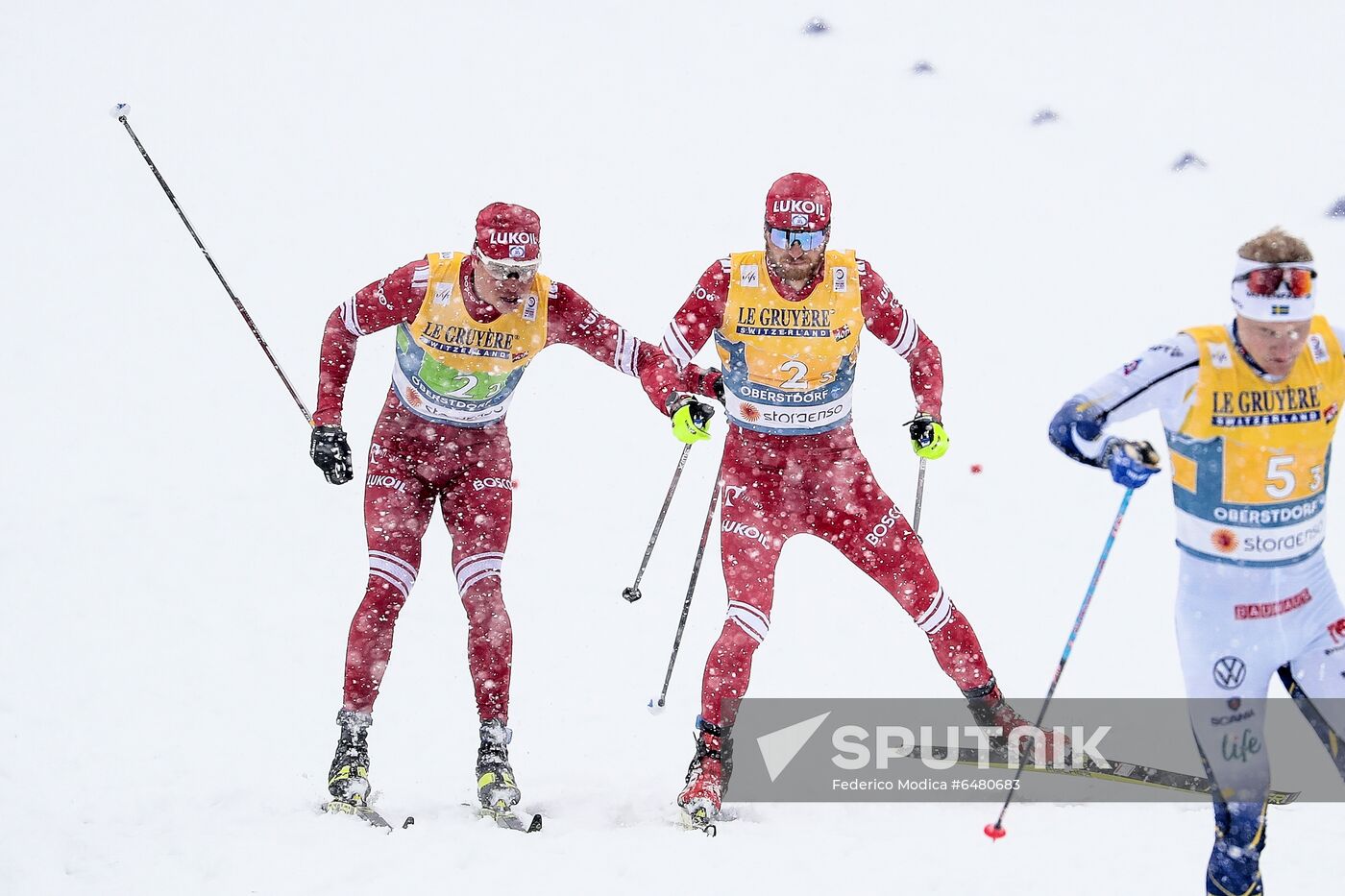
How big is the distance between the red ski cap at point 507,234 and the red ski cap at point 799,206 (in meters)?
1.12

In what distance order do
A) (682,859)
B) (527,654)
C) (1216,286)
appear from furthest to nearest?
(1216,286) → (527,654) → (682,859)

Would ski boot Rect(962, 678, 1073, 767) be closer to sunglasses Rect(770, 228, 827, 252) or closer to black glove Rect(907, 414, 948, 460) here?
black glove Rect(907, 414, 948, 460)

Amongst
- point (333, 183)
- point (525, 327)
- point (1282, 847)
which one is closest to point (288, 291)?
point (333, 183)

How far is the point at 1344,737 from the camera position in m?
4.50

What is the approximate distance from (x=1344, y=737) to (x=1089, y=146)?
12.3 m

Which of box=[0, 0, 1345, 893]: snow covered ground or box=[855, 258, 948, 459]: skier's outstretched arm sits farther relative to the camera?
box=[855, 258, 948, 459]: skier's outstretched arm

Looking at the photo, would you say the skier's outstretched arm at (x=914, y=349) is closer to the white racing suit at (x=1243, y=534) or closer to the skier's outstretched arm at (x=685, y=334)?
the skier's outstretched arm at (x=685, y=334)

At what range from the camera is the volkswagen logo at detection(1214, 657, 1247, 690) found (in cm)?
452

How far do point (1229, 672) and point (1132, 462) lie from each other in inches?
33.4

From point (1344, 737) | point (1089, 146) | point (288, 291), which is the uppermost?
point (1089, 146)

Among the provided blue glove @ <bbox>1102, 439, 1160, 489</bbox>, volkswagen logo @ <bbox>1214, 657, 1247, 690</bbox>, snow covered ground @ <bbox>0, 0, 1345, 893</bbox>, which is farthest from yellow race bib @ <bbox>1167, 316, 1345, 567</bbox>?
snow covered ground @ <bbox>0, 0, 1345, 893</bbox>

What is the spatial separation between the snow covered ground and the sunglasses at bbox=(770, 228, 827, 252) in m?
2.73

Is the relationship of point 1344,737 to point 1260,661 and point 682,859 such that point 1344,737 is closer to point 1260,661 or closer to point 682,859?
point 1260,661

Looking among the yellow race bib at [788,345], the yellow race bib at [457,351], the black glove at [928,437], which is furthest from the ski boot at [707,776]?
the yellow race bib at [457,351]
